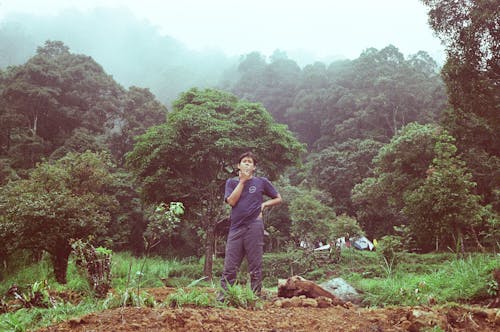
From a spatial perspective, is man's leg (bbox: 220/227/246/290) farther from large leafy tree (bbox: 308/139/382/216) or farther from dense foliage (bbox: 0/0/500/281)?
large leafy tree (bbox: 308/139/382/216)

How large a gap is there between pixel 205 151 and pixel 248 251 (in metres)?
9.86

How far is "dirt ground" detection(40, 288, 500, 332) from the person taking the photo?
2418 mm

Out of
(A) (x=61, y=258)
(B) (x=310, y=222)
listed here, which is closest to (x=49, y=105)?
(B) (x=310, y=222)

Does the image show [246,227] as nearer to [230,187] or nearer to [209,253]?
[230,187]

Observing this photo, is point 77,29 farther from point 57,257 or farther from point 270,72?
point 57,257

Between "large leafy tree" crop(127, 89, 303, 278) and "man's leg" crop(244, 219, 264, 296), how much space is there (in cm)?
933

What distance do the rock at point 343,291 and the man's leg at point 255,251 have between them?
1651 mm

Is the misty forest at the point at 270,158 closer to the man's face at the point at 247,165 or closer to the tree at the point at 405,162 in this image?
the tree at the point at 405,162

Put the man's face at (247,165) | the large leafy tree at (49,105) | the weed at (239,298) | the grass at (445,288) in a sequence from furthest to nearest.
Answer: the large leafy tree at (49,105)
the grass at (445,288)
the man's face at (247,165)
the weed at (239,298)

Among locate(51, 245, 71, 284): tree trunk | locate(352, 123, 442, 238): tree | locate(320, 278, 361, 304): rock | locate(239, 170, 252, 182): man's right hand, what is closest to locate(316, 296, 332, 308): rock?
locate(239, 170, 252, 182): man's right hand

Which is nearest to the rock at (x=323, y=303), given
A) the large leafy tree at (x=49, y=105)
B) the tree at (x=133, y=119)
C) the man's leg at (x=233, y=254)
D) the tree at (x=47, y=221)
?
the man's leg at (x=233, y=254)

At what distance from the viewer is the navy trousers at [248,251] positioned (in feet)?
12.4

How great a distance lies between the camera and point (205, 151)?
13.5 m

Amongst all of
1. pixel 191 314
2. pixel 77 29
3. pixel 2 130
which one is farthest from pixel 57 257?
pixel 77 29
